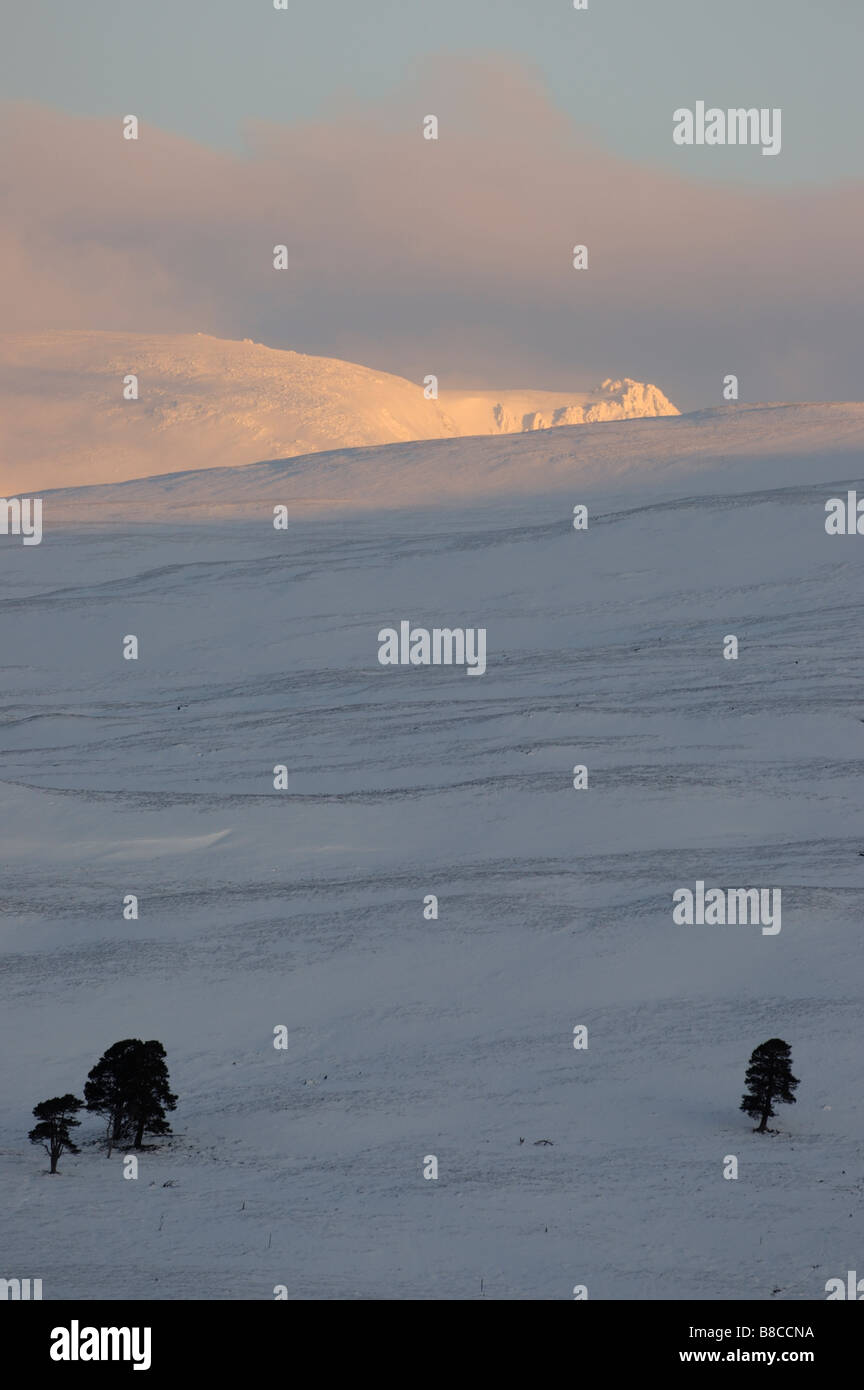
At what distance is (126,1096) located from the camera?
110 feet

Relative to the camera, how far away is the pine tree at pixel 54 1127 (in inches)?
1267

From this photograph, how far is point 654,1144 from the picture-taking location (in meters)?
34.0

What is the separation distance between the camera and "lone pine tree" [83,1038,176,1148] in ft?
110

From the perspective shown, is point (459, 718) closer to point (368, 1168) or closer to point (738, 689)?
point (738, 689)

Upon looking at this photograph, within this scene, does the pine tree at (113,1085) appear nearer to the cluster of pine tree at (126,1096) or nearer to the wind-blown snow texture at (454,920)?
the cluster of pine tree at (126,1096)

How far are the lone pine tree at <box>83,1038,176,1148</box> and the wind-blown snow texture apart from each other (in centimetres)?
80

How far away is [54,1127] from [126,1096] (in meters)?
1.88

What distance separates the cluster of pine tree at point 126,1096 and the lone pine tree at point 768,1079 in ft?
40.8

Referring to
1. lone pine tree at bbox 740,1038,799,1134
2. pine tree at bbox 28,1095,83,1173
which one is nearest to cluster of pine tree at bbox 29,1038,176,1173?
pine tree at bbox 28,1095,83,1173

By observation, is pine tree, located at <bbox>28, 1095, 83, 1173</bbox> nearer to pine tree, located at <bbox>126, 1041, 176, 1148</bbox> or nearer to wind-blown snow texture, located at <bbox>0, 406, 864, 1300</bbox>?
wind-blown snow texture, located at <bbox>0, 406, 864, 1300</bbox>

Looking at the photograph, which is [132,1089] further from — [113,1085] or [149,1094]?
[113,1085]

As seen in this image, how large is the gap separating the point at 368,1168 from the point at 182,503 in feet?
396

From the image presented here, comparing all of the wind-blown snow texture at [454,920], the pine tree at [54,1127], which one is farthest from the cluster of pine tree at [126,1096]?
the wind-blown snow texture at [454,920]
